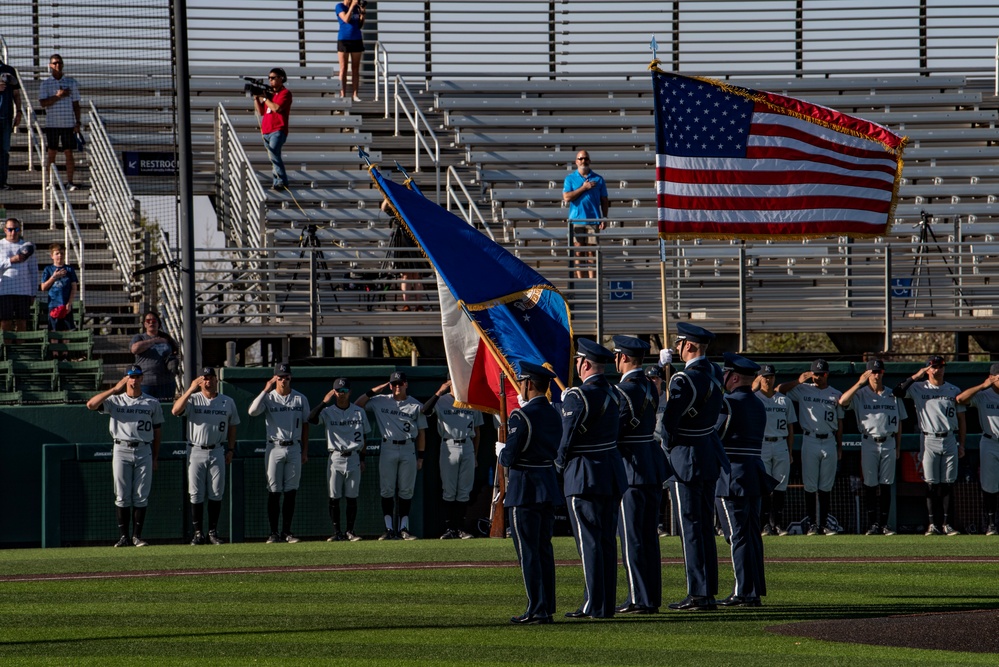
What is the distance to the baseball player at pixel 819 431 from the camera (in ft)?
53.0

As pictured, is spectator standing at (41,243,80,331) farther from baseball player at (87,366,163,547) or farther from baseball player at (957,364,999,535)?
baseball player at (957,364,999,535)

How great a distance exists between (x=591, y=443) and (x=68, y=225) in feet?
42.5

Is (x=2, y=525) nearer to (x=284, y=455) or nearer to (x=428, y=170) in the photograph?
(x=284, y=455)

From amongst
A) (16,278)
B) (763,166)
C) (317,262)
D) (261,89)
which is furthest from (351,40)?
(763,166)

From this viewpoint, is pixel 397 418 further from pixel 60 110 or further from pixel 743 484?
pixel 60 110

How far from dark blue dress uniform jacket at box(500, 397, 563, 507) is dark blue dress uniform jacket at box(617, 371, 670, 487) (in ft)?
1.97

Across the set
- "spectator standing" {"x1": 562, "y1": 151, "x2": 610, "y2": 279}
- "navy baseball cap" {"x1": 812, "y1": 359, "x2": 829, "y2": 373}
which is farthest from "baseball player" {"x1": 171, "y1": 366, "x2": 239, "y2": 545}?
"navy baseball cap" {"x1": 812, "y1": 359, "x2": 829, "y2": 373}

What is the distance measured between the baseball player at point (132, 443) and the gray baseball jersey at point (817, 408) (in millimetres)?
6810

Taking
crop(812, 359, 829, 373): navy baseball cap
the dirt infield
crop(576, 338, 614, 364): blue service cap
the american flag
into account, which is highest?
the american flag

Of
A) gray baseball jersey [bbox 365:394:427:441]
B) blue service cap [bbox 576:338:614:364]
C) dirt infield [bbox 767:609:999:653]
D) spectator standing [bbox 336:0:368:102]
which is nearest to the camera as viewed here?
dirt infield [bbox 767:609:999:653]

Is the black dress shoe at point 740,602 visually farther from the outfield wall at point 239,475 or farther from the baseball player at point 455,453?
the outfield wall at point 239,475

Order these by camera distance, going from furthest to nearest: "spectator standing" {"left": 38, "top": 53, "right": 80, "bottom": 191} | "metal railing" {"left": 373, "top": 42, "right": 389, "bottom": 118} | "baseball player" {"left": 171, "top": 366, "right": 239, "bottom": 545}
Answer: "metal railing" {"left": 373, "top": 42, "right": 389, "bottom": 118}
"spectator standing" {"left": 38, "top": 53, "right": 80, "bottom": 191}
"baseball player" {"left": 171, "top": 366, "right": 239, "bottom": 545}

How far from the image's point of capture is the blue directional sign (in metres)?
18.8

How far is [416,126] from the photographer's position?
23.6m
